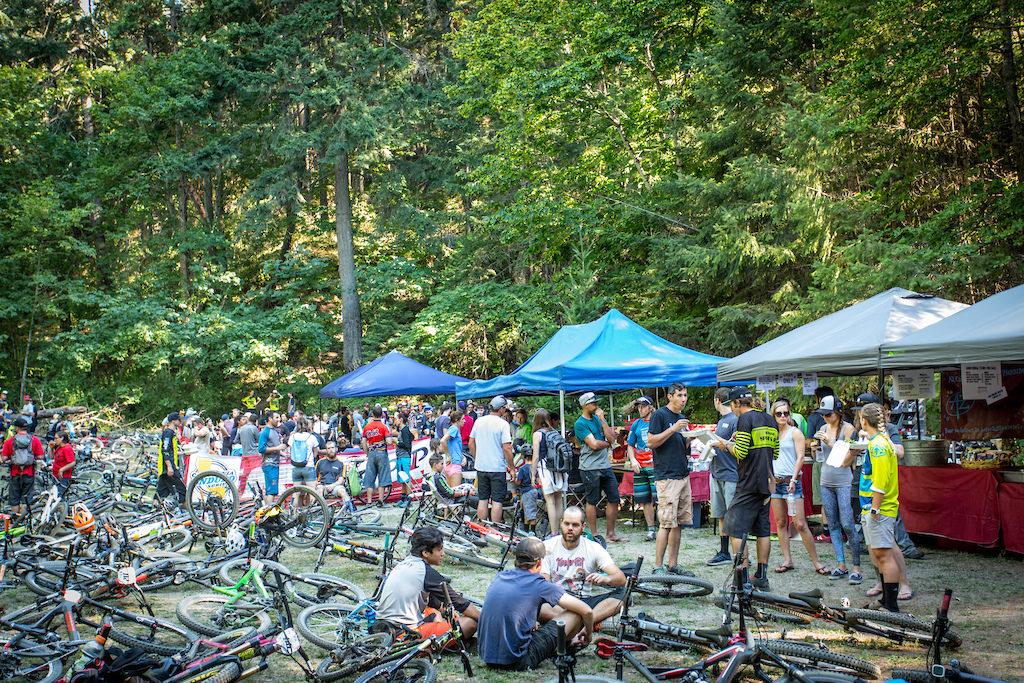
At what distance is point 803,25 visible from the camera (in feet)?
61.6

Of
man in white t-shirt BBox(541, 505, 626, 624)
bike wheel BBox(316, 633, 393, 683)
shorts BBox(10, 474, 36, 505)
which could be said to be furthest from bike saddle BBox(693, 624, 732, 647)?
shorts BBox(10, 474, 36, 505)

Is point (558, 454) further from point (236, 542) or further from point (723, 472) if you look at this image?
point (236, 542)

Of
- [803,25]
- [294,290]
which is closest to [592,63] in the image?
[803,25]

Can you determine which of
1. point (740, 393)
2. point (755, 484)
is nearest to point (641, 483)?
point (740, 393)

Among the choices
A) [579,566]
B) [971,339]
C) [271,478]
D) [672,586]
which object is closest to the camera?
[579,566]

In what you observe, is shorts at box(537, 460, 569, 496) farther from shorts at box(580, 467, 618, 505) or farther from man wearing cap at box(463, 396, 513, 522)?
man wearing cap at box(463, 396, 513, 522)

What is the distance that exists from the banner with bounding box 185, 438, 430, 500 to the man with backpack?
216 centimetres

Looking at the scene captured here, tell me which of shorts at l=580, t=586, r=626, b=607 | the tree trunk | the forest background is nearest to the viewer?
shorts at l=580, t=586, r=626, b=607

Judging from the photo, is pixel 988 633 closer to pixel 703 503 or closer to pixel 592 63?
pixel 703 503

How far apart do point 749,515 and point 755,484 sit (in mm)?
269

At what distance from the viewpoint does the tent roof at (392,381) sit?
18.0 meters

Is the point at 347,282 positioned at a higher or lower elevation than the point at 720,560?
higher

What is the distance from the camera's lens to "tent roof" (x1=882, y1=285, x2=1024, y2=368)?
6852 mm

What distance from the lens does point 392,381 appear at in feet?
59.8
